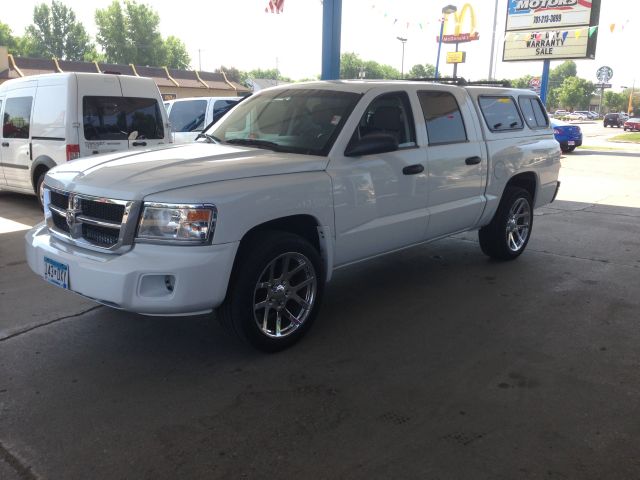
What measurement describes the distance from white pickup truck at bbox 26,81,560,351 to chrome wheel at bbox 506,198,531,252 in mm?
595

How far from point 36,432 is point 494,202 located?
4.57m

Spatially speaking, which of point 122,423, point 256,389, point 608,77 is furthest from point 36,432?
point 608,77

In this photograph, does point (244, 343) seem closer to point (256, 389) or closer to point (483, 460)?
point (256, 389)

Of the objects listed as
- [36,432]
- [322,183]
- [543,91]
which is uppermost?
[543,91]

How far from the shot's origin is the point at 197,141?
4918mm

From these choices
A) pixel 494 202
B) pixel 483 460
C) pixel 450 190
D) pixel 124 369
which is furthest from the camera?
pixel 494 202

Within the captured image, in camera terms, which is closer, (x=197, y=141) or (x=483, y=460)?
(x=483, y=460)

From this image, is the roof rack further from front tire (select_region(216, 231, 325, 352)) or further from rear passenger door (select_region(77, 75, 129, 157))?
rear passenger door (select_region(77, 75, 129, 157))

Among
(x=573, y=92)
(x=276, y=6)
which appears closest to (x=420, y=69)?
(x=573, y=92)

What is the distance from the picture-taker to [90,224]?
3566mm

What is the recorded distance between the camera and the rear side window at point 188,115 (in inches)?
469

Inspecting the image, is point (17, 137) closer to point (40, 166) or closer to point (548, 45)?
point (40, 166)

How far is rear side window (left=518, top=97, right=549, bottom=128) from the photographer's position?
6.38 metres

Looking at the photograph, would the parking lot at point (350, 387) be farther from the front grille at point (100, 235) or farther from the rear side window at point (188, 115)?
the rear side window at point (188, 115)
